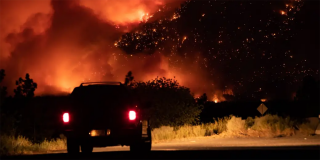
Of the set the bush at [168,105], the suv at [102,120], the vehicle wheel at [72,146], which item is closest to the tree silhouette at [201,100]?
the bush at [168,105]

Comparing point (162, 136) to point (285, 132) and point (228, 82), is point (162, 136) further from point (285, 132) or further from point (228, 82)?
point (228, 82)

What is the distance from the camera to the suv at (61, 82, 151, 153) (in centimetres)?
1648

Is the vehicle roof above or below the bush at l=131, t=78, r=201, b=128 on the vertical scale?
below

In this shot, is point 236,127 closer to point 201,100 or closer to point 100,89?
point 100,89

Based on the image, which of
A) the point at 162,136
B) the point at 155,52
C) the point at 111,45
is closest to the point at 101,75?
the point at 111,45

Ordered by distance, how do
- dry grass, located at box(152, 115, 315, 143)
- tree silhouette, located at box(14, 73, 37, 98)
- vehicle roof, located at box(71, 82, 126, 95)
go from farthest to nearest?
1. tree silhouette, located at box(14, 73, 37, 98)
2. dry grass, located at box(152, 115, 315, 143)
3. vehicle roof, located at box(71, 82, 126, 95)

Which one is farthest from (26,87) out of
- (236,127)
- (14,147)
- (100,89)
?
(100,89)

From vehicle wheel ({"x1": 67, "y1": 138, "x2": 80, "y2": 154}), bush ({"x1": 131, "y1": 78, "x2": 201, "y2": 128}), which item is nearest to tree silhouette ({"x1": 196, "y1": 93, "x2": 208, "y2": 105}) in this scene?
bush ({"x1": 131, "y1": 78, "x2": 201, "y2": 128})

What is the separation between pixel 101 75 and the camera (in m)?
137

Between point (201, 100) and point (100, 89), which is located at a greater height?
point (201, 100)

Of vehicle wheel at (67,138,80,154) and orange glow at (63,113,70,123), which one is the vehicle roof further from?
vehicle wheel at (67,138,80,154)

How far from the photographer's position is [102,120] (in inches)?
651

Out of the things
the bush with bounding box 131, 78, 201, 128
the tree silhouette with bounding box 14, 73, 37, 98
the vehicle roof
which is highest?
the tree silhouette with bounding box 14, 73, 37, 98

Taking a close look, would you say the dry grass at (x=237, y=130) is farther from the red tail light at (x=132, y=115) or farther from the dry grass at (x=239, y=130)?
the red tail light at (x=132, y=115)
